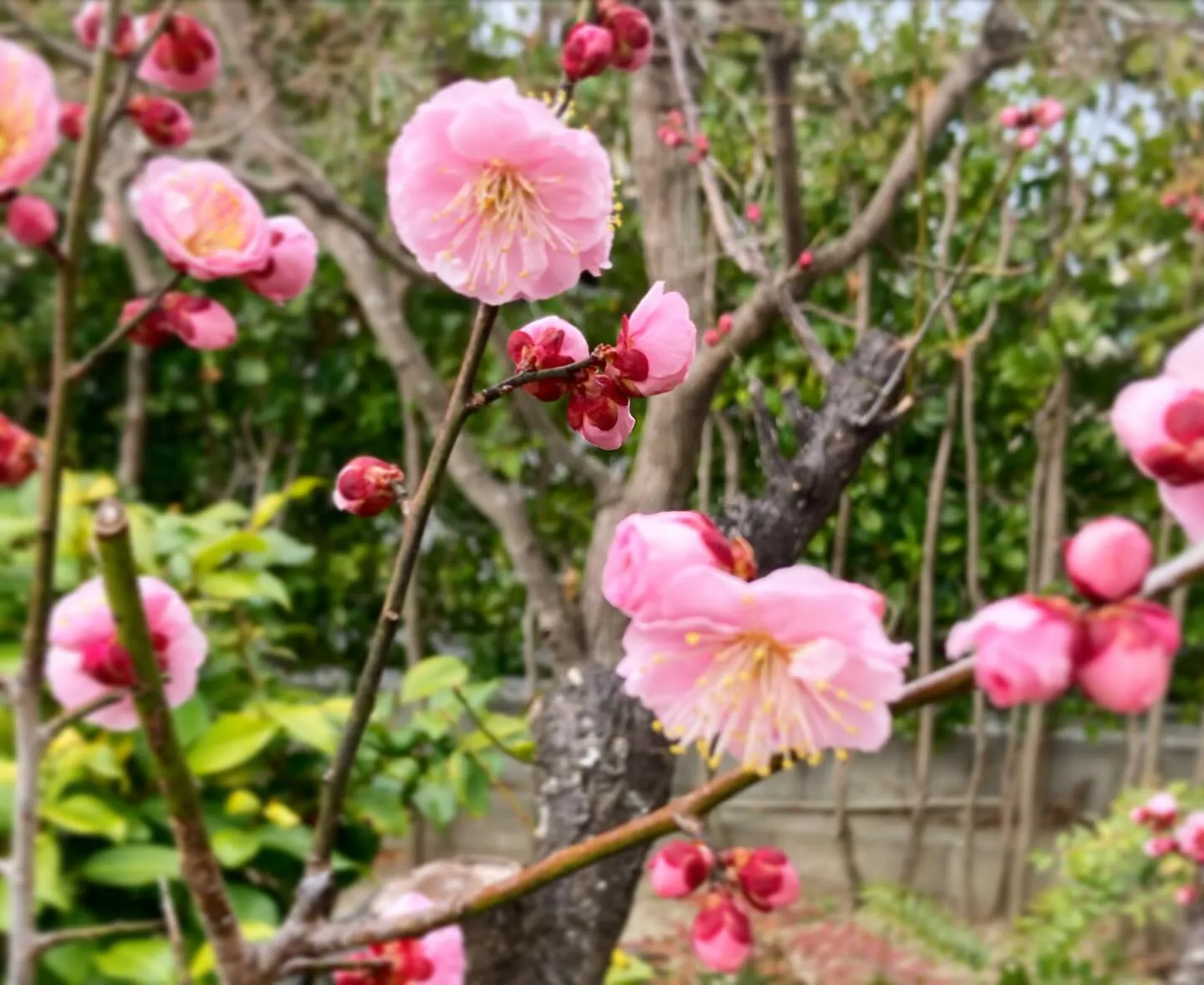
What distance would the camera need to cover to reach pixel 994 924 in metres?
1.50

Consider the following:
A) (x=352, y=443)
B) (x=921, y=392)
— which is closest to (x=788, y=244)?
(x=921, y=392)

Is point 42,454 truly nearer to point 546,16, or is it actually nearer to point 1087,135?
point 546,16

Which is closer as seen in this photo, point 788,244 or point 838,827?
point 788,244

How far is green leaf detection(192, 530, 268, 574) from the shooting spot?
1.02m

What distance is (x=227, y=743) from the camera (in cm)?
96

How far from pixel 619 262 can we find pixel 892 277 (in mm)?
321

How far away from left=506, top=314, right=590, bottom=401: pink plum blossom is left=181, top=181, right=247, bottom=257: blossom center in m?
0.22

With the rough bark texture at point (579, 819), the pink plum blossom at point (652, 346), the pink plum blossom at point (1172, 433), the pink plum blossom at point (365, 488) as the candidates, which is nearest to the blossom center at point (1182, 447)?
the pink plum blossom at point (1172, 433)

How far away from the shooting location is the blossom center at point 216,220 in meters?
0.44

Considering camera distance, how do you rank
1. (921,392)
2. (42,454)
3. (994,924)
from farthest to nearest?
(994,924) < (921,392) < (42,454)

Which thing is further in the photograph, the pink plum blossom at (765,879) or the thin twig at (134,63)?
the thin twig at (134,63)

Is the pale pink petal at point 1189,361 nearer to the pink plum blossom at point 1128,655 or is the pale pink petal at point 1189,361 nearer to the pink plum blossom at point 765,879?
the pink plum blossom at point 1128,655

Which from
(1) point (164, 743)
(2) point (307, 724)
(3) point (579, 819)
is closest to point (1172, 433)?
(1) point (164, 743)

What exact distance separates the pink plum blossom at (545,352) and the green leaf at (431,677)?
79cm
